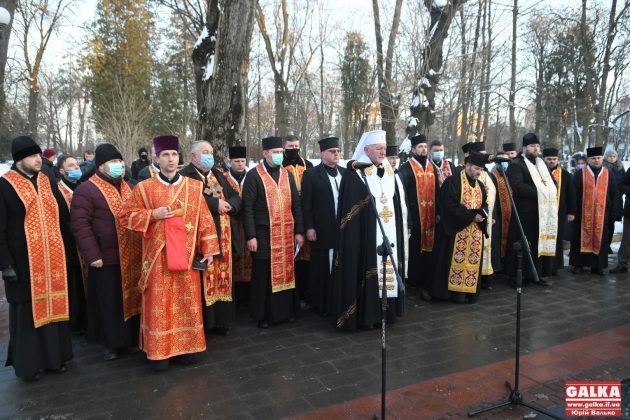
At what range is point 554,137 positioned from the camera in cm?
3069

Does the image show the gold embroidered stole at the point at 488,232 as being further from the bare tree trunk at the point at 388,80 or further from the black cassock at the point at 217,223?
the bare tree trunk at the point at 388,80

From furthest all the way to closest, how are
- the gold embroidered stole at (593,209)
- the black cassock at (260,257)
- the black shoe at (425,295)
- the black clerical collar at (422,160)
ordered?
the gold embroidered stole at (593,209)
the black clerical collar at (422,160)
the black shoe at (425,295)
the black cassock at (260,257)

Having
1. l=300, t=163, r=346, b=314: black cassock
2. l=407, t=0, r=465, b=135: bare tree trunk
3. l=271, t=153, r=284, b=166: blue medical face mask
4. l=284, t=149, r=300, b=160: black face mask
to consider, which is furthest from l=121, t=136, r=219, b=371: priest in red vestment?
l=407, t=0, r=465, b=135: bare tree trunk

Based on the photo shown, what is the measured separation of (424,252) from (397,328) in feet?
6.80

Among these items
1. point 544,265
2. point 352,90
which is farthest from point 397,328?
point 352,90

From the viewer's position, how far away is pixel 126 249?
4602mm

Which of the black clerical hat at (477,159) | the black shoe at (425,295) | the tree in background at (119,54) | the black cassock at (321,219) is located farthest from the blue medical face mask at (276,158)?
the tree in background at (119,54)

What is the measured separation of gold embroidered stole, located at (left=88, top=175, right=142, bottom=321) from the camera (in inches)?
177

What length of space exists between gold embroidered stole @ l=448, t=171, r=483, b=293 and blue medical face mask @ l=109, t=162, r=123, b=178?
164 inches

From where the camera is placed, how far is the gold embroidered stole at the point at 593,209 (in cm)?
766

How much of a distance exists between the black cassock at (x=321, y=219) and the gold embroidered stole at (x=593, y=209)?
4628mm

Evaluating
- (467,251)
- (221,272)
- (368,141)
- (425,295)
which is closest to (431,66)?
(467,251)

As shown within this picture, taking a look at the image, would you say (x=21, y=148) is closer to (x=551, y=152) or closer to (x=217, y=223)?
(x=217, y=223)

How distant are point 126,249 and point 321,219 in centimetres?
223
